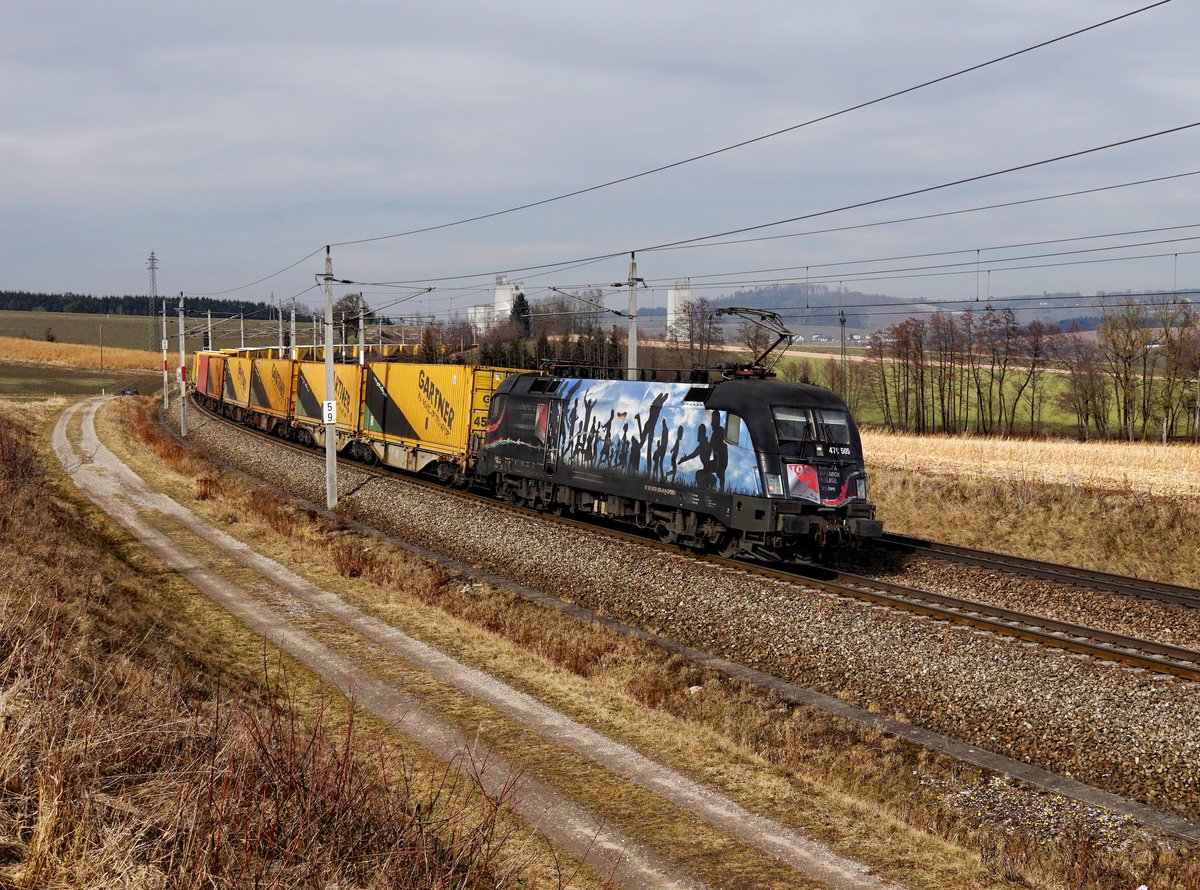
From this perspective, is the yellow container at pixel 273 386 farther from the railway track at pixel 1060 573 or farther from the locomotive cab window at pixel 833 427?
the railway track at pixel 1060 573

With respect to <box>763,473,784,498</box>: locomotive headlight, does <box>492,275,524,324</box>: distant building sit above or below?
above

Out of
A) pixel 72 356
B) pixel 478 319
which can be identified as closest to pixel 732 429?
pixel 478 319

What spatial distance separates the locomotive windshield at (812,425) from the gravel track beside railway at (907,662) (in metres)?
2.99

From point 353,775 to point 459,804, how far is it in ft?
5.17

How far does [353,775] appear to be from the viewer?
24.5 feet

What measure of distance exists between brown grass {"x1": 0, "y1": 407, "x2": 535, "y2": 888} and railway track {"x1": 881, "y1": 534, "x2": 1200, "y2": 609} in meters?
14.0

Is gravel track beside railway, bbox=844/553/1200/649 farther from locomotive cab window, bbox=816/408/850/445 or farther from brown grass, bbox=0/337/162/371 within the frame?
brown grass, bbox=0/337/162/371

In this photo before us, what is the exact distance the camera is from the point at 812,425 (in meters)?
18.8

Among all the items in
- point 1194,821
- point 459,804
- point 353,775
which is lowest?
point 1194,821

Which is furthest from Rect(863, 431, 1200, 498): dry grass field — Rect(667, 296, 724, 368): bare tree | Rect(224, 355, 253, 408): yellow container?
Rect(224, 355, 253, 408): yellow container

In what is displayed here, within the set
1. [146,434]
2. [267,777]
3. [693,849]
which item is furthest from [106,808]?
[146,434]

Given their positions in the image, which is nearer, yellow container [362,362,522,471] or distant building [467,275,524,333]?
yellow container [362,362,522,471]

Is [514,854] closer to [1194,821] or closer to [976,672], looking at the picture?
[1194,821]

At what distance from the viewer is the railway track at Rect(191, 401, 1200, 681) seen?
13688 mm
